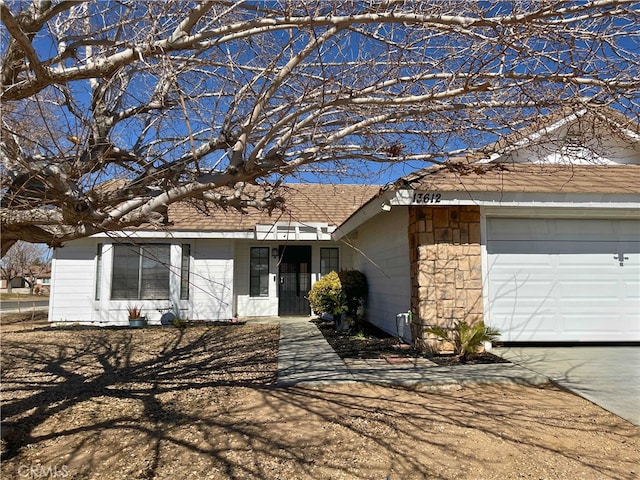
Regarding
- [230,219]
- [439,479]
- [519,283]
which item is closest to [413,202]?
[519,283]

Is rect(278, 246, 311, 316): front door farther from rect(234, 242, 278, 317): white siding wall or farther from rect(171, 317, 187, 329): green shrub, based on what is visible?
rect(171, 317, 187, 329): green shrub

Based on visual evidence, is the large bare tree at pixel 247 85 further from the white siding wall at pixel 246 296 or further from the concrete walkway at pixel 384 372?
the white siding wall at pixel 246 296

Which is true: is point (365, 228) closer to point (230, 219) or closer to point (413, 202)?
point (230, 219)

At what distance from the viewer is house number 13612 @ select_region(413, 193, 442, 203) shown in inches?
287

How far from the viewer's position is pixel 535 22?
3746mm

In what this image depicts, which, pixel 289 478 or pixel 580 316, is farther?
pixel 580 316

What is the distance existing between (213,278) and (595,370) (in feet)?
33.5

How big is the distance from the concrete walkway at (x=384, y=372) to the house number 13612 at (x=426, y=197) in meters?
2.57

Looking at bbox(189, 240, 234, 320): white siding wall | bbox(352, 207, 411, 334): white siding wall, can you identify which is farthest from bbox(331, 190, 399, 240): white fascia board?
bbox(189, 240, 234, 320): white siding wall

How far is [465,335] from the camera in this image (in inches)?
281

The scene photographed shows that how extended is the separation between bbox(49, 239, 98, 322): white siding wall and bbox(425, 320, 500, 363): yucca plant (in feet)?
34.5

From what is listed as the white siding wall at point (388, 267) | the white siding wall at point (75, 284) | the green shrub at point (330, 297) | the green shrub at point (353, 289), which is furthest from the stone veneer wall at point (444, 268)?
the white siding wall at point (75, 284)

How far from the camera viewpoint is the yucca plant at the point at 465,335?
7.10 m

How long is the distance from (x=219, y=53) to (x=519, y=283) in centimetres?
634
